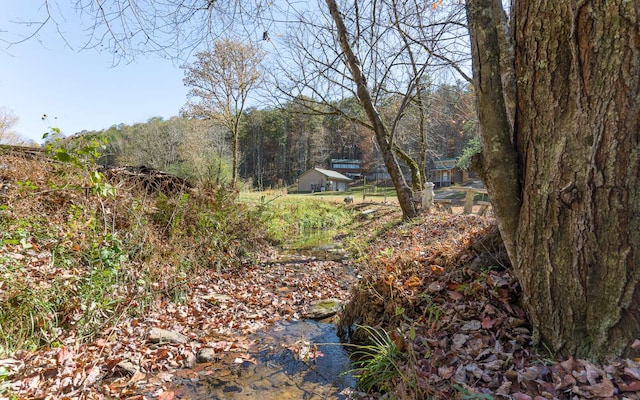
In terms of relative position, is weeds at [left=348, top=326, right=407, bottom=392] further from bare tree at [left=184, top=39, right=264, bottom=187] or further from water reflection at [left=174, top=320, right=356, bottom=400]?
bare tree at [left=184, top=39, right=264, bottom=187]

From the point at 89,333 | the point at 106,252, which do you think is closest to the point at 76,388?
the point at 89,333

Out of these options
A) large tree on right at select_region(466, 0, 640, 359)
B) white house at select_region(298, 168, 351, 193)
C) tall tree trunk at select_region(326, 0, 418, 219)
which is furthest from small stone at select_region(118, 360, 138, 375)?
white house at select_region(298, 168, 351, 193)

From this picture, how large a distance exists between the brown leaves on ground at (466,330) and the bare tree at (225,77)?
46.5 feet

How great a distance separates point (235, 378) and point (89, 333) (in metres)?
1.53

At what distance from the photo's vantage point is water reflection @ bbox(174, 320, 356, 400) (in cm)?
273

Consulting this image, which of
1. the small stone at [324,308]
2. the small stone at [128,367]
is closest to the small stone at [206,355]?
the small stone at [128,367]

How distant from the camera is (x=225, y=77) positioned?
681 inches

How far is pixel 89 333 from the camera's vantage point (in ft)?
10.1

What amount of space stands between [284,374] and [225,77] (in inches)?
684

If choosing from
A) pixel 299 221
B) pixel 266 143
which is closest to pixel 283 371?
pixel 299 221

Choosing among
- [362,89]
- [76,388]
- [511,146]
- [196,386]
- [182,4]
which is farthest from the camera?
[362,89]

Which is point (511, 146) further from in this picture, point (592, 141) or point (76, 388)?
point (76, 388)

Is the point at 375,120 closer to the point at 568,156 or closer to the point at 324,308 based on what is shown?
the point at 324,308

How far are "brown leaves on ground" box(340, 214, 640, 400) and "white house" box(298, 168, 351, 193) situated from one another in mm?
34696
